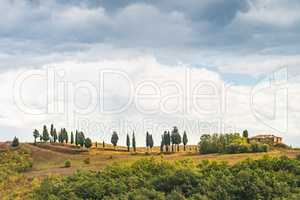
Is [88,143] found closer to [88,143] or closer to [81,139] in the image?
[88,143]

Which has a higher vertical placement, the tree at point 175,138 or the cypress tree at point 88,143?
the tree at point 175,138

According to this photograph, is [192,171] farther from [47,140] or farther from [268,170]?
[47,140]

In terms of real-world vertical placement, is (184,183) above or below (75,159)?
above

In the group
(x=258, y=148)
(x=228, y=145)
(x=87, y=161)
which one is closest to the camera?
(x=87, y=161)

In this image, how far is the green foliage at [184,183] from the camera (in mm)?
58438

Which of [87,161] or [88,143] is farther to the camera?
[88,143]

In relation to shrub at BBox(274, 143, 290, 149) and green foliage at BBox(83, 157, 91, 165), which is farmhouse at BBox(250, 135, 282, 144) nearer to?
shrub at BBox(274, 143, 290, 149)

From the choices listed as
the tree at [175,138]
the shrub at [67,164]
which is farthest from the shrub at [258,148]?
the shrub at [67,164]

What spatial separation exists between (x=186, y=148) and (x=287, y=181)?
79.2m

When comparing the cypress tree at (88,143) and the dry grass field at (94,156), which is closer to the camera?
the dry grass field at (94,156)

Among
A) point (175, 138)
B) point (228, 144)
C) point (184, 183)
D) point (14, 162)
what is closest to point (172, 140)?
point (175, 138)

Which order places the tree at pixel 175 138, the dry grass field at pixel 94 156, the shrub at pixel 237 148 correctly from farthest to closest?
1. the tree at pixel 175 138
2. the shrub at pixel 237 148
3. the dry grass field at pixel 94 156

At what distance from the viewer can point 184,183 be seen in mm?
64062

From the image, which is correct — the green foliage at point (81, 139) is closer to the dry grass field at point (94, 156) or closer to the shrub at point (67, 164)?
the dry grass field at point (94, 156)
